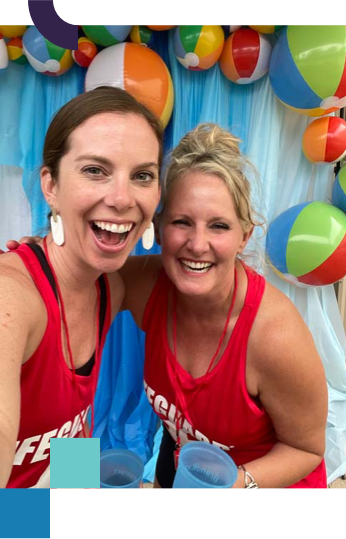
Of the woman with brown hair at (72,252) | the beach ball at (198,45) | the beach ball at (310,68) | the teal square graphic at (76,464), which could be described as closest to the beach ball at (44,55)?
the beach ball at (198,45)

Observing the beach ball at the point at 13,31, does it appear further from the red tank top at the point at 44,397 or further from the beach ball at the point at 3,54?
the red tank top at the point at 44,397

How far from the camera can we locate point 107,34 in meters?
1.71

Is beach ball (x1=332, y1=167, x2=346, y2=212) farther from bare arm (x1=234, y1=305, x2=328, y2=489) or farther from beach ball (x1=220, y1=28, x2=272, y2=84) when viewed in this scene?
bare arm (x1=234, y1=305, x2=328, y2=489)

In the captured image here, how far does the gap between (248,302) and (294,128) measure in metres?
1.43

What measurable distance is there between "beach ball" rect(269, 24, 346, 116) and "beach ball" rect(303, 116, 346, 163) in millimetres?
98

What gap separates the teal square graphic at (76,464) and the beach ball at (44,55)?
180cm

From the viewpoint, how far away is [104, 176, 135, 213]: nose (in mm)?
743

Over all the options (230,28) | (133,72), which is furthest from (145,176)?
(230,28)

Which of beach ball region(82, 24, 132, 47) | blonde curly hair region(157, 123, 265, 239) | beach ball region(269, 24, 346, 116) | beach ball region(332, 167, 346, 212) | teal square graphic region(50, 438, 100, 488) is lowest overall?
teal square graphic region(50, 438, 100, 488)

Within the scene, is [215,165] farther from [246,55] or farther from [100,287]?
[246,55]

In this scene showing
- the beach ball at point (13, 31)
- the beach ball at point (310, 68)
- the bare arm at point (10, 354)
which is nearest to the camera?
the bare arm at point (10, 354)

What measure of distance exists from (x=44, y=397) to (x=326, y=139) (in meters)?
1.70

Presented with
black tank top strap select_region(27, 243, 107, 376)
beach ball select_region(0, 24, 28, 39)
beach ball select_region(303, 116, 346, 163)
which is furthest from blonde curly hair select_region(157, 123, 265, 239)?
beach ball select_region(0, 24, 28, 39)

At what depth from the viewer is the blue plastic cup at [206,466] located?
649mm
